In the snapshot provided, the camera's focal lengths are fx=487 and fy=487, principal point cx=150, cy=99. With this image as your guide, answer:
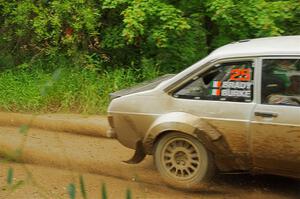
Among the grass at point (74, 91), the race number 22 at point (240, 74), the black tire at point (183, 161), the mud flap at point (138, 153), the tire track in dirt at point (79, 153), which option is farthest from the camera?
the grass at point (74, 91)

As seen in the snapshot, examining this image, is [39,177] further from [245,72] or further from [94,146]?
[245,72]

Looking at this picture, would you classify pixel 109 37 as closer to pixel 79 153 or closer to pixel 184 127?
pixel 79 153

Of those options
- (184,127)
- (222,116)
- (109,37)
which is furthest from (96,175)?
(109,37)

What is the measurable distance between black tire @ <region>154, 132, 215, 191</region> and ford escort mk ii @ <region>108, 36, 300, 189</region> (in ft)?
0.03

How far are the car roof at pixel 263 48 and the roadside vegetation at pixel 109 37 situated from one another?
2.75 m

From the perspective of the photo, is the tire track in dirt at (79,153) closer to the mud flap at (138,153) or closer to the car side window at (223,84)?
the mud flap at (138,153)

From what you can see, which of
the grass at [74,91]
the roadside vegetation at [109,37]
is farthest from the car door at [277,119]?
the grass at [74,91]

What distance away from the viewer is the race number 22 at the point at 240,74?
4.77 meters

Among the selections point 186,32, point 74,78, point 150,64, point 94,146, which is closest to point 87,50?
point 74,78

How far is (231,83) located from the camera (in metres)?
4.84

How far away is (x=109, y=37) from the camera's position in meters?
9.23

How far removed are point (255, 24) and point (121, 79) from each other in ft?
8.56

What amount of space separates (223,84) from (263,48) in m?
0.53

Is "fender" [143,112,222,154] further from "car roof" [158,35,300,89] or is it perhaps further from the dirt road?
the dirt road
